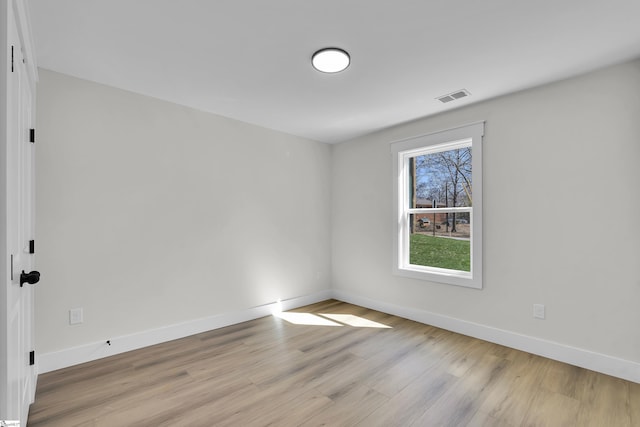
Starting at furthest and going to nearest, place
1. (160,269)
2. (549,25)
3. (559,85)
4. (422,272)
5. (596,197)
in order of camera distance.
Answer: (422,272) < (160,269) < (559,85) < (596,197) < (549,25)

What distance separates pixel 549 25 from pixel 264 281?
365 cm

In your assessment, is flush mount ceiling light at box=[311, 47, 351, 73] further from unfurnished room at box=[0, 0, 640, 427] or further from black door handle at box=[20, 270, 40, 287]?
black door handle at box=[20, 270, 40, 287]

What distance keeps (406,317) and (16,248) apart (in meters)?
3.63

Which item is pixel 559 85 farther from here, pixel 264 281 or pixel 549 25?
pixel 264 281

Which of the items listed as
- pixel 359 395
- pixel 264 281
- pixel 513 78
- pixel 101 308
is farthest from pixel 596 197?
pixel 101 308

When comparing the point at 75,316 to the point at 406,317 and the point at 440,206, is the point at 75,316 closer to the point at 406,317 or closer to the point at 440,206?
the point at 406,317

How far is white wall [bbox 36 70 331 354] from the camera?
2.51 m

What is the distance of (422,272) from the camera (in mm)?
3652

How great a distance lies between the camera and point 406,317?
→ 12.3 ft

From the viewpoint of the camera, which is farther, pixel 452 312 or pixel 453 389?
pixel 452 312

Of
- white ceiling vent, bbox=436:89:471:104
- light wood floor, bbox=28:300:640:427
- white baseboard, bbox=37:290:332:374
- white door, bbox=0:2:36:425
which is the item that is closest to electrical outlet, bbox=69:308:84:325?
white baseboard, bbox=37:290:332:374

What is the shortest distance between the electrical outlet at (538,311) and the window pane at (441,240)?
2.36ft

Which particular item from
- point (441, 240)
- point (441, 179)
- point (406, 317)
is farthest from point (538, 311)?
point (441, 179)

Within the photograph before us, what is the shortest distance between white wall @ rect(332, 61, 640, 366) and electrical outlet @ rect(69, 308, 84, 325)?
11.5 ft
